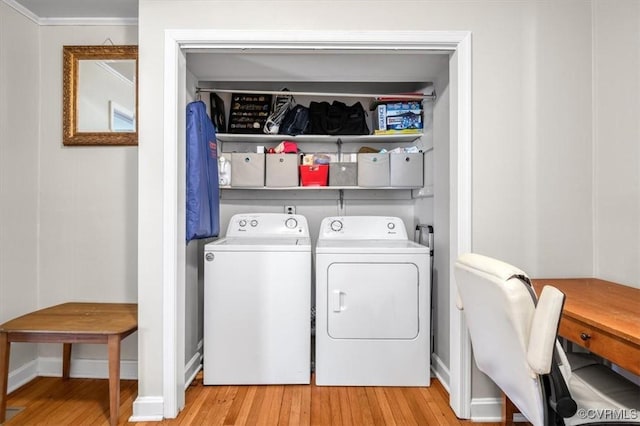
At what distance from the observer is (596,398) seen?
3.91 ft

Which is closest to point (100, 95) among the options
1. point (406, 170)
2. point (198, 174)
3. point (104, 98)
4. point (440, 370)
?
point (104, 98)

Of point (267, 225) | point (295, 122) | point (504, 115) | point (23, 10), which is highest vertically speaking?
point (23, 10)

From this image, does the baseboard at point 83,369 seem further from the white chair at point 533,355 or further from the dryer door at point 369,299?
the white chair at point 533,355

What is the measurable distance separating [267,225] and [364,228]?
2.47 ft

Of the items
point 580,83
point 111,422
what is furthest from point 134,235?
point 580,83

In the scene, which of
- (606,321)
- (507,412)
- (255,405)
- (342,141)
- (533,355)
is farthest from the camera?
(342,141)

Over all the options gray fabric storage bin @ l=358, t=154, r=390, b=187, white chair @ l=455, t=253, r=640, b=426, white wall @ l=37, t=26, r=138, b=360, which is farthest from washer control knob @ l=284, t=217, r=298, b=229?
white chair @ l=455, t=253, r=640, b=426

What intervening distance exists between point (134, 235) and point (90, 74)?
3.75 feet

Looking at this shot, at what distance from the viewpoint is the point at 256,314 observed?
2.20 metres

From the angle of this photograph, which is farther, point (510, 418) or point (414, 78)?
point (414, 78)

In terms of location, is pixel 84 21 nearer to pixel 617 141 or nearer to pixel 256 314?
pixel 256 314

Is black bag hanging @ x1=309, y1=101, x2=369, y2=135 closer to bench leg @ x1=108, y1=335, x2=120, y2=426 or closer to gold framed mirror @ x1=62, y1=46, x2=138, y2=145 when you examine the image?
gold framed mirror @ x1=62, y1=46, x2=138, y2=145

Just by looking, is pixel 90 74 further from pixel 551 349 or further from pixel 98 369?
pixel 551 349

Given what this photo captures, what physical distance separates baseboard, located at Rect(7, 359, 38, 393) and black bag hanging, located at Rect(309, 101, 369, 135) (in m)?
2.51
